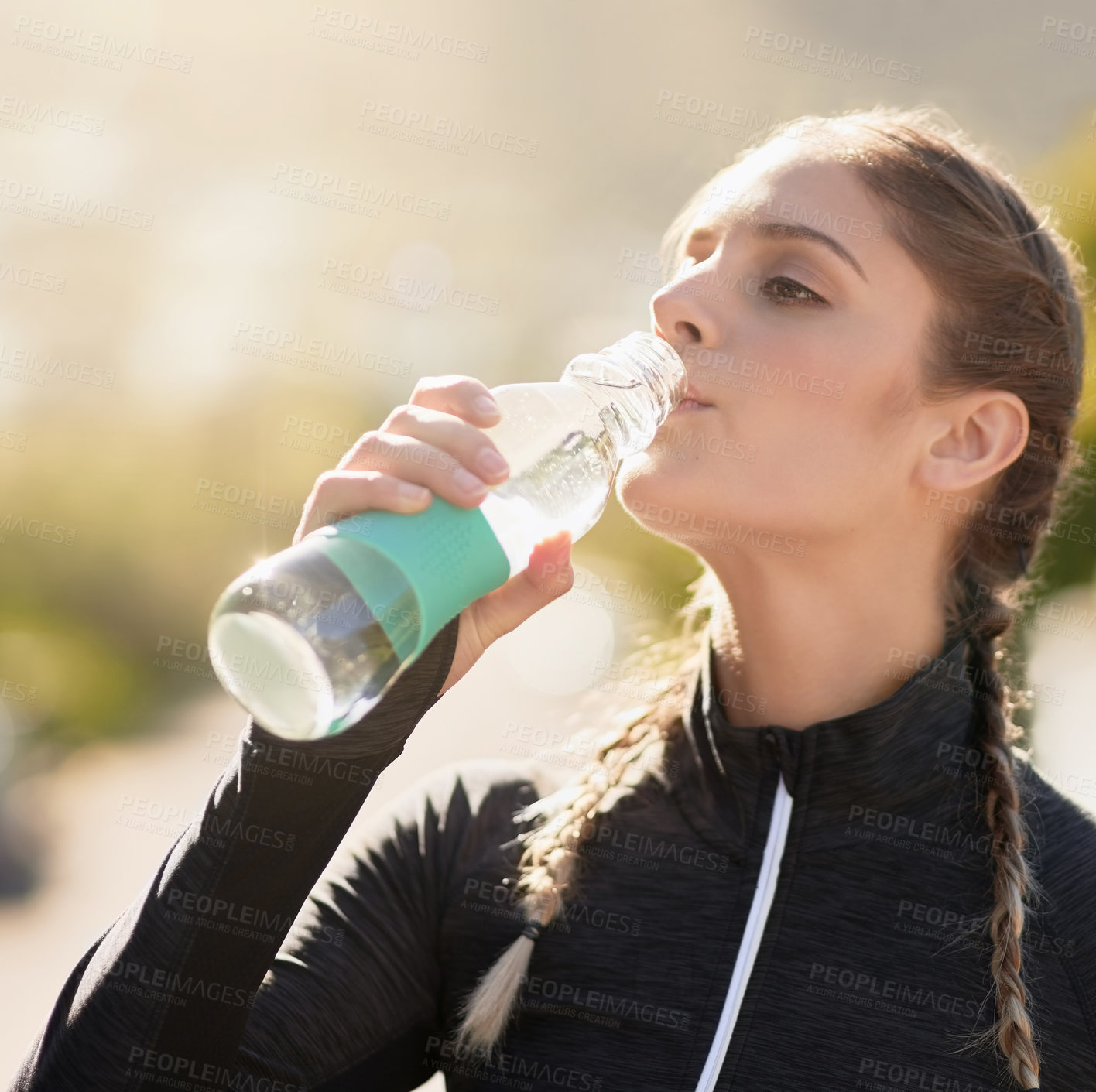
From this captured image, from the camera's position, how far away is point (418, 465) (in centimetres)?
123

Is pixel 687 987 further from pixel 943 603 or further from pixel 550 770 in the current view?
pixel 943 603

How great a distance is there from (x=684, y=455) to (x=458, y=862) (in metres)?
0.76

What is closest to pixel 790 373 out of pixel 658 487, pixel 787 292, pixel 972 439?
pixel 787 292

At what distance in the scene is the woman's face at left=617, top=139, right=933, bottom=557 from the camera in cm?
161

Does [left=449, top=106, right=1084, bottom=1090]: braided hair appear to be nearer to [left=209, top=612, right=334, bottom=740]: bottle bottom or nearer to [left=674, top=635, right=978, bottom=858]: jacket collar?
[left=674, top=635, right=978, bottom=858]: jacket collar

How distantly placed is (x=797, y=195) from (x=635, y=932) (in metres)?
1.16

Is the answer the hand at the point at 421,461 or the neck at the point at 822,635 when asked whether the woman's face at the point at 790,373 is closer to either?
the neck at the point at 822,635

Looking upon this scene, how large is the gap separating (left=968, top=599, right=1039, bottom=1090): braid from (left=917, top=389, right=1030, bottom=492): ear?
0.28 m

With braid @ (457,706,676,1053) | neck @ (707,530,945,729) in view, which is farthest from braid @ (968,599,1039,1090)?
braid @ (457,706,676,1053)

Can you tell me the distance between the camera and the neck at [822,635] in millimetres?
1800

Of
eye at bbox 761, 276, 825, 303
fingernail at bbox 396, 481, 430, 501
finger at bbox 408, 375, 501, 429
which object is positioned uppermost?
eye at bbox 761, 276, 825, 303

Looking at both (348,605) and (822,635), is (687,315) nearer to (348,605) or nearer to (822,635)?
(822,635)

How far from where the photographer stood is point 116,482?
915 cm

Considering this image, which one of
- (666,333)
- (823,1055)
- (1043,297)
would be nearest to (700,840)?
(823,1055)
